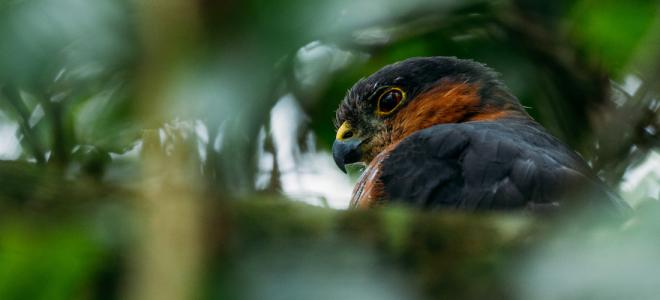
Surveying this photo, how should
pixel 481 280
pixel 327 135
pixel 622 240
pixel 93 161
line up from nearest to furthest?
1. pixel 622 240
2. pixel 481 280
3. pixel 93 161
4. pixel 327 135

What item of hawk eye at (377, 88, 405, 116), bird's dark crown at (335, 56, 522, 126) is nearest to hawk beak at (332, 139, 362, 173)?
bird's dark crown at (335, 56, 522, 126)

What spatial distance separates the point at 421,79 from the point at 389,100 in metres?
0.24

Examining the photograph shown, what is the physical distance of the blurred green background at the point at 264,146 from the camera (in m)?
1.62

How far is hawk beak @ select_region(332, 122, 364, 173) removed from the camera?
550 cm

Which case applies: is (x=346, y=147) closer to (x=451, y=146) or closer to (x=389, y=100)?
(x=389, y=100)

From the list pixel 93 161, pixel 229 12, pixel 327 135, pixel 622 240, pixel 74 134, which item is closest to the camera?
pixel 622 240

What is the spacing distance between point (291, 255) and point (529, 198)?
2.05m

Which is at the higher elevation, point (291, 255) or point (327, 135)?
point (291, 255)

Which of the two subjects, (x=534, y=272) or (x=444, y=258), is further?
(x=444, y=258)

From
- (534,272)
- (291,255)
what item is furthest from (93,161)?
(534,272)

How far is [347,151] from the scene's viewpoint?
5.52 meters

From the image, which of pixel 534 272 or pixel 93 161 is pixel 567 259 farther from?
pixel 93 161

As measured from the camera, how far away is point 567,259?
5.06 feet

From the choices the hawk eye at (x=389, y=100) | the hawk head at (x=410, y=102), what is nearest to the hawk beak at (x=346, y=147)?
the hawk head at (x=410, y=102)
